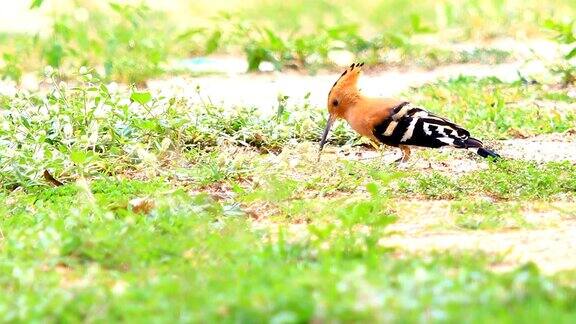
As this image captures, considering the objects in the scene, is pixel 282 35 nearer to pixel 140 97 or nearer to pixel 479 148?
pixel 140 97

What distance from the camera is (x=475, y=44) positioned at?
12.1m

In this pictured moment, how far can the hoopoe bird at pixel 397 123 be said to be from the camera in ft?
20.6

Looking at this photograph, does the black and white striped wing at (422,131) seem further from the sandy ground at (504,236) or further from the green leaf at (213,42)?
the green leaf at (213,42)

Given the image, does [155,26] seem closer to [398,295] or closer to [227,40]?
[227,40]

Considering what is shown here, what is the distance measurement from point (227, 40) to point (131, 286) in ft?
26.2

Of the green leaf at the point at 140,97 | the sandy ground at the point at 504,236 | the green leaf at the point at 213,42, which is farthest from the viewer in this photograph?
the green leaf at the point at 213,42

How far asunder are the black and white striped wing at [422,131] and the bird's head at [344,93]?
387 millimetres

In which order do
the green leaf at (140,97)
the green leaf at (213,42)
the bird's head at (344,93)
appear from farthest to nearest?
the green leaf at (213,42) → the bird's head at (344,93) → the green leaf at (140,97)

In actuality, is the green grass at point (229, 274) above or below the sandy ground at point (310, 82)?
above

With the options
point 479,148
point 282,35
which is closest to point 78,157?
point 479,148

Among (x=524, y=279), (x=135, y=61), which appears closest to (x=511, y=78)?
(x=135, y=61)

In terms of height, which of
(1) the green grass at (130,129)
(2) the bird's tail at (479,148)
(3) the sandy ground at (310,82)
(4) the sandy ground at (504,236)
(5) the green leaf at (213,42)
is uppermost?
(4) the sandy ground at (504,236)

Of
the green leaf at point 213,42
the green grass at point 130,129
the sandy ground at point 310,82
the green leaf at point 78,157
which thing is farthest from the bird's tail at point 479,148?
the green leaf at point 213,42

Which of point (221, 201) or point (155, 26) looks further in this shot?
point (155, 26)
